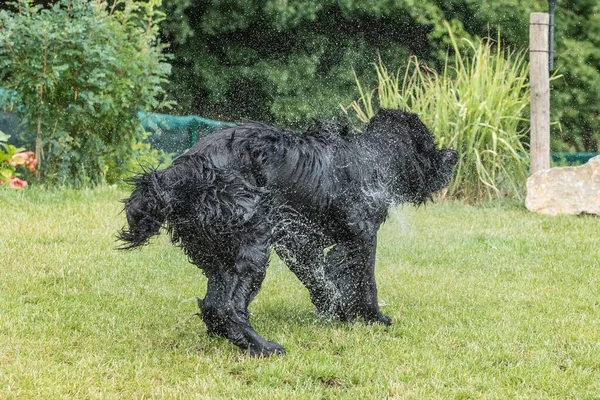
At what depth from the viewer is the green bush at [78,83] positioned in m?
8.54

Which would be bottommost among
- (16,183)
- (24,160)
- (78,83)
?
(16,183)

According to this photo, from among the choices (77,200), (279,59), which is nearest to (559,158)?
(279,59)

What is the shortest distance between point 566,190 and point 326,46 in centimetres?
673

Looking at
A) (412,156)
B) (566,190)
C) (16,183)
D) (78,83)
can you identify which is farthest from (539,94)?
(16,183)

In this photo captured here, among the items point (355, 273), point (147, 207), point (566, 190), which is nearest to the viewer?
point (147, 207)

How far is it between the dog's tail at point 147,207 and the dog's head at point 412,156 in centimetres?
158

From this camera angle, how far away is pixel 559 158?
1239cm

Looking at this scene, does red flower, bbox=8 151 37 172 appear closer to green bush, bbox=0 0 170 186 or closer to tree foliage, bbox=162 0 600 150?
green bush, bbox=0 0 170 186

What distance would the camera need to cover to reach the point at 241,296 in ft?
14.2

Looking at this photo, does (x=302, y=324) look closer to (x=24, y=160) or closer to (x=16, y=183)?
(x=16, y=183)

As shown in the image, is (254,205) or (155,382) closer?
(155,382)

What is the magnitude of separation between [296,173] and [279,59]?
10185mm

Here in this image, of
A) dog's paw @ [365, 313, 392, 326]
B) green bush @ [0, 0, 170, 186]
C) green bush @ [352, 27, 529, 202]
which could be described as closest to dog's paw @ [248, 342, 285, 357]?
dog's paw @ [365, 313, 392, 326]

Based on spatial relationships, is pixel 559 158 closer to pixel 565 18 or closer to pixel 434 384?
pixel 565 18
